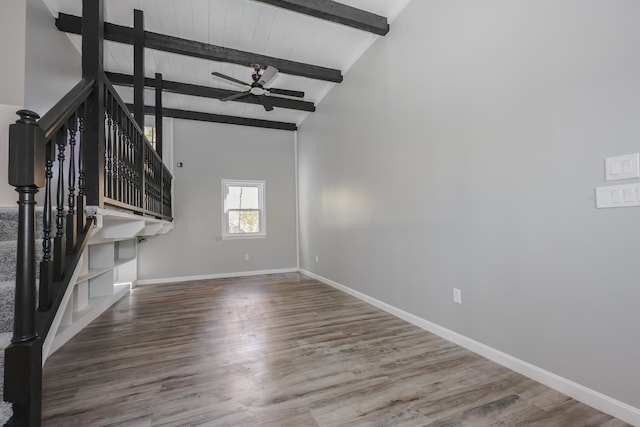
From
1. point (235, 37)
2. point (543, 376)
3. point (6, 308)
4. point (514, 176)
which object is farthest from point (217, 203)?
point (543, 376)

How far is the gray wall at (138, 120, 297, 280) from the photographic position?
551 centimetres

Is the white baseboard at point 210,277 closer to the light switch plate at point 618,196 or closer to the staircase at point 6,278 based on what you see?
the staircase at point 6,278

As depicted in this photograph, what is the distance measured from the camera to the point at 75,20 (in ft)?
10.2

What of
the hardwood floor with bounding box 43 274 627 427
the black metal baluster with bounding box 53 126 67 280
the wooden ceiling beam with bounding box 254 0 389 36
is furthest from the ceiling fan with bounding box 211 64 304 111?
the hardwood floor with bounding box 43 274 627 427

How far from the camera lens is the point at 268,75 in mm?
3592

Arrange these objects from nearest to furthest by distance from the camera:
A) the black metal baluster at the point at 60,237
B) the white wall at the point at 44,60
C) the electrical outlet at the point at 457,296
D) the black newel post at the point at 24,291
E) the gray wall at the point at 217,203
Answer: the black newel post at the point at 24,291 < the black metal baluster at the point at 60,237 < the electrical outlet at the point at 457,296 < the white wall at the point at 44,60 < the gray wall at the point at 217,203

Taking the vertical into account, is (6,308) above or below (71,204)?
below

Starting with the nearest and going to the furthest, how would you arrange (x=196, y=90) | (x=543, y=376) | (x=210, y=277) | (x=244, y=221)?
(x=543, y=376) < (x=196, y=90) < (x=210, y=277) < (x=244, y=221)

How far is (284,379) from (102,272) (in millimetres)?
3031

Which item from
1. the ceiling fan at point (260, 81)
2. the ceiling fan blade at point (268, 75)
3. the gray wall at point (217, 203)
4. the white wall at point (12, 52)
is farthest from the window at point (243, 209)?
the white wall at point (12, 52)

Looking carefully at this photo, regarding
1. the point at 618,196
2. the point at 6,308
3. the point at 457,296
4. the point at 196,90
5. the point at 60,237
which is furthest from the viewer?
the point at 196,90

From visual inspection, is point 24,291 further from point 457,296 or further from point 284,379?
point 457,296

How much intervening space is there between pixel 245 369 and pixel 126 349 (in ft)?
3.81

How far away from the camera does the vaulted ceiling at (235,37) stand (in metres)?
3.01
